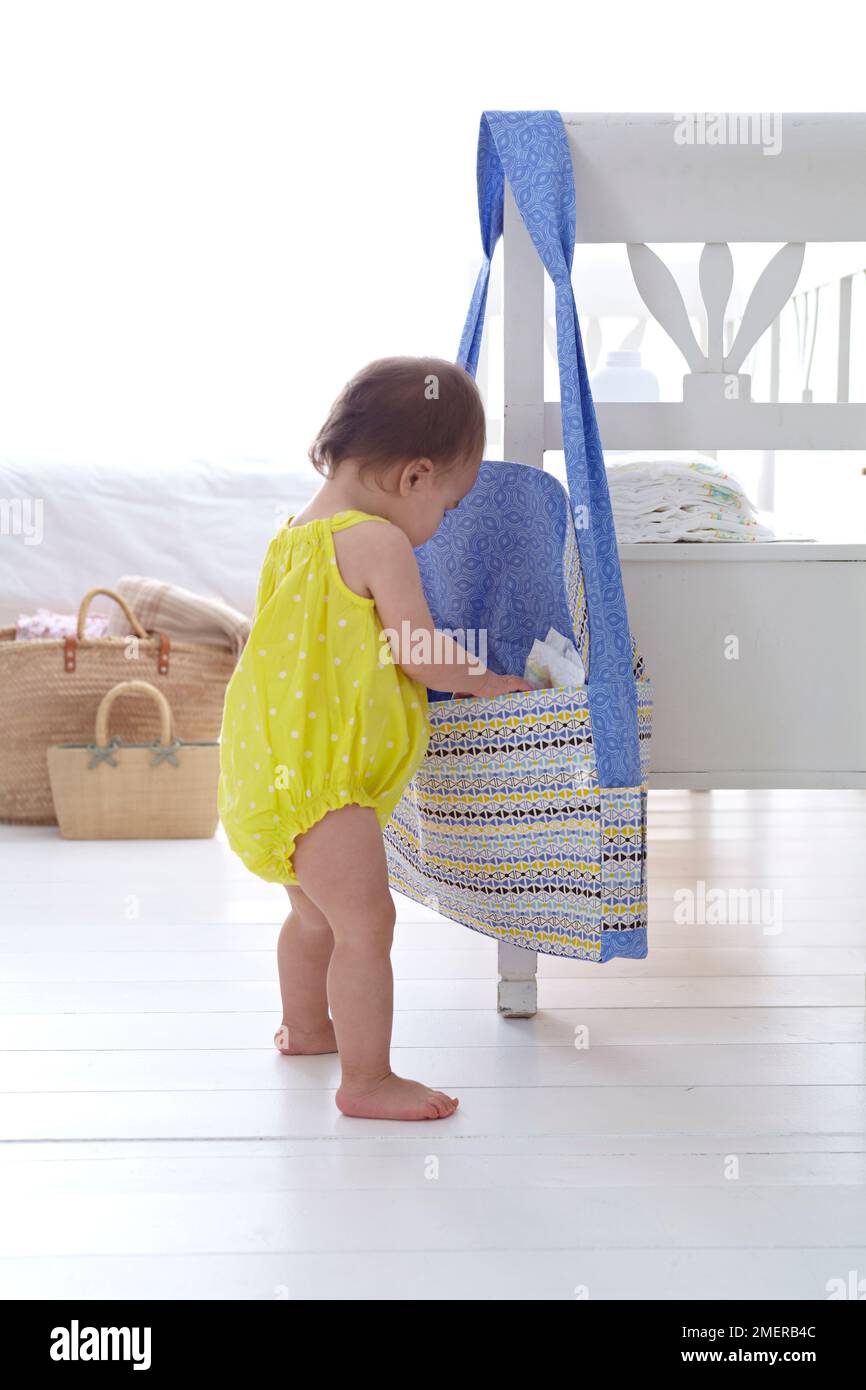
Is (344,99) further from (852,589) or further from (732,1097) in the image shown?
(732,1097)

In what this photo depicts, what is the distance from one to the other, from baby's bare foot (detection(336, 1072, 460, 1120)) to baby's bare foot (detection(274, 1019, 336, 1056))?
0.43 ft

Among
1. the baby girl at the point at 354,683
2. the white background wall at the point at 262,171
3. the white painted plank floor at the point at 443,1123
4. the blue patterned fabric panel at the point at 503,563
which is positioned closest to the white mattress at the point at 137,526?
the white background wall at the point at 262,171

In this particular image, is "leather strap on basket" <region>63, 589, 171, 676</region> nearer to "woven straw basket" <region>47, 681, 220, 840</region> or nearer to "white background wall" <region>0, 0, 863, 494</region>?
"woven straw basket" <region>47, 681, 220, 840</region>

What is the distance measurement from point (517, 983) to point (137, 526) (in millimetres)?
1703

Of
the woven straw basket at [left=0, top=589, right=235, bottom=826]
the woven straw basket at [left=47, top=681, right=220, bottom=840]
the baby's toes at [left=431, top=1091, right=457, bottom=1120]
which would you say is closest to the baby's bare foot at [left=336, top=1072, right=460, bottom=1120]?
the baby's toes at [left=431, top=1091, right=457, bottom=1120]

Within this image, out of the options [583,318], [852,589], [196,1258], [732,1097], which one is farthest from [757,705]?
[583,318]

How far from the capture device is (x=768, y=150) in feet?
4.36

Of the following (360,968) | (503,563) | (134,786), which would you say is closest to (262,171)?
(134,786)

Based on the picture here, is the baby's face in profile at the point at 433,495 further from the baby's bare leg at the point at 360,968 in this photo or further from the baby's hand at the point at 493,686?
the baby's bare leg at the point at 360,968

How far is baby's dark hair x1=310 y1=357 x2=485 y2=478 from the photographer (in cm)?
117

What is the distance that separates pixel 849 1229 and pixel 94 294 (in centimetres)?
305

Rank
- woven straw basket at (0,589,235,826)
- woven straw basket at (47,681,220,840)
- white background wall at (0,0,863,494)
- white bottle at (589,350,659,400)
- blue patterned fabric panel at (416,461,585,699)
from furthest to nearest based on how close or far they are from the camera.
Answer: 1. white background wall at (0,0,863,494)
2. woven straw basket at (0,589,235,826)
3. woven straw basket at (47,681,220,840)
4. white bottle at (589,350,659,400)
5. blue patterned fabric panel at (416,461,585,699)

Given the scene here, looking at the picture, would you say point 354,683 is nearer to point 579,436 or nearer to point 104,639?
point 579,436

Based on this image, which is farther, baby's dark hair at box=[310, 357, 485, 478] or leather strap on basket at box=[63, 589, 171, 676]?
leather strap on basket at box=[63, 589, 171, 676]
